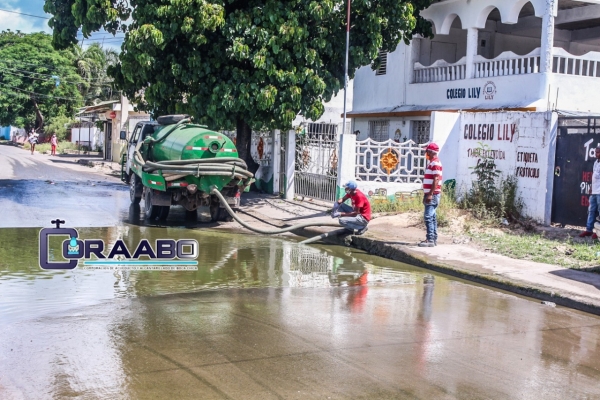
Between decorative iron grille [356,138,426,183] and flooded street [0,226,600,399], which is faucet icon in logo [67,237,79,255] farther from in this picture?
decorative iron grille [356,138,426,183]

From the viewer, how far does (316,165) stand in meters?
18.3

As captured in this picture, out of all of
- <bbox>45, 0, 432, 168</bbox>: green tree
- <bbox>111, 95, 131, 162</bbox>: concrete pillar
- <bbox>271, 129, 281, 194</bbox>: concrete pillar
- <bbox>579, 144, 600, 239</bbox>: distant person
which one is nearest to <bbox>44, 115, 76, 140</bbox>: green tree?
<bbox>111, 95, 131, 162</bbox>: concrete pillar

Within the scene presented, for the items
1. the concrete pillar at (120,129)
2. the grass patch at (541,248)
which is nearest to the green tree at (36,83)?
the concrete pillar at (120,129)

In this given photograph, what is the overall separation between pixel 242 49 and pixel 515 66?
24.1ft

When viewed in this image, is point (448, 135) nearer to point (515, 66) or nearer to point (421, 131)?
point (515, 66)

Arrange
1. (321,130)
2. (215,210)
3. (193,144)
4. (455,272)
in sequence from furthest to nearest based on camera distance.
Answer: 1. (321,130)
2. (215,210)
3. (193,144)
4. (455,272)

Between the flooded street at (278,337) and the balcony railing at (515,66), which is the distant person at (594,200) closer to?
the flooded street at (278,337)

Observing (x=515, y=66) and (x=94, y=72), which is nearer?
(x=515, y=66)

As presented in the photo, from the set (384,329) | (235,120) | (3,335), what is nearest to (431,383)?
(384,329)

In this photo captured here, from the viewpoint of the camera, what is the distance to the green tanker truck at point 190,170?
43.9 ft

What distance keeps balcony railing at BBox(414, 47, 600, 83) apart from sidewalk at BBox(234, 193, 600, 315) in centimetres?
615

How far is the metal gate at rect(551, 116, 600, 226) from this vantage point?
41.7ft

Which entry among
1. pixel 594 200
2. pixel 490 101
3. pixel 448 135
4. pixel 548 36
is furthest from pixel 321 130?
pixel 594 200

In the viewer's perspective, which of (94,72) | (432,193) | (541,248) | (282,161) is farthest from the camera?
(94,72)
